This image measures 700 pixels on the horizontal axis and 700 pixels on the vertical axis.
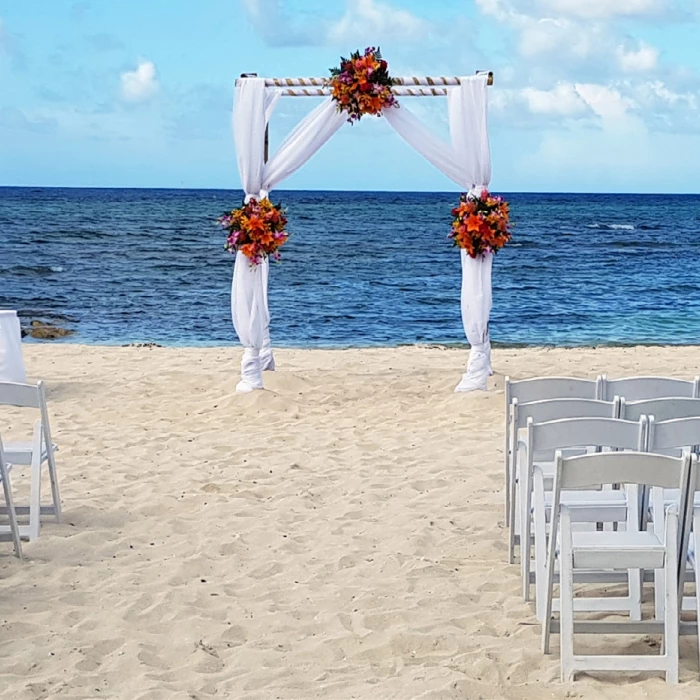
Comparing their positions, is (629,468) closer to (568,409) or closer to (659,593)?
(659,593)

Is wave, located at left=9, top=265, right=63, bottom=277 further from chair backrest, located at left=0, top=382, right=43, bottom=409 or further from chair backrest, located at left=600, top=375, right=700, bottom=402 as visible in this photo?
chair backrest, located at left=600, top=375, right=700, bottom=402

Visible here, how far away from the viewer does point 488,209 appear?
8391mm

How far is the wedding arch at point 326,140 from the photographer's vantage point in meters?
8.40

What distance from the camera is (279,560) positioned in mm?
4898

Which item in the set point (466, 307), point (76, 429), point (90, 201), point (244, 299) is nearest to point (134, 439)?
point (76, 429)

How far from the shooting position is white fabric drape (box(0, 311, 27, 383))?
8.39m

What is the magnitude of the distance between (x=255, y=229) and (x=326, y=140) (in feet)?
3.06

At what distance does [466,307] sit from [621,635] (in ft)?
15.7

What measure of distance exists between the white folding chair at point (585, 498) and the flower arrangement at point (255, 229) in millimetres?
4557

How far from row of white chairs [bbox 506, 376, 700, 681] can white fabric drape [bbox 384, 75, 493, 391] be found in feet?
12.0

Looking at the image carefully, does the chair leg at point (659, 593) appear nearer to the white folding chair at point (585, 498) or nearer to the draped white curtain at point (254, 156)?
the white folding chair at point (585, 498)

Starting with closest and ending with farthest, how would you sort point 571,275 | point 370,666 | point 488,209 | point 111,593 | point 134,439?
1. point 370,666
2. point 111,593
3. point 134,439
4. point 488,209
5. point 571,275

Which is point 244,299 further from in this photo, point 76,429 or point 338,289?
point 338,289

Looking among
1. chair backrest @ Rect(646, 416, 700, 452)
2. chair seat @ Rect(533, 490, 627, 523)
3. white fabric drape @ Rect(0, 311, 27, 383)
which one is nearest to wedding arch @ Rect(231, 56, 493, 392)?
white fabric drape @ Rect(0, 311, 27, 383)
